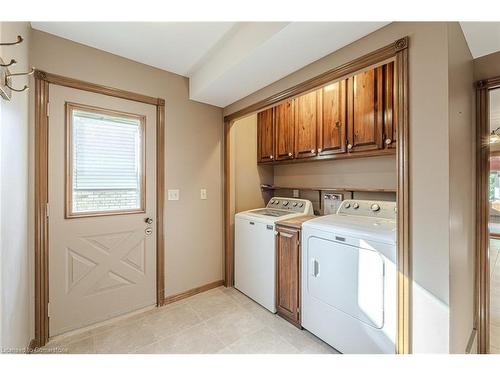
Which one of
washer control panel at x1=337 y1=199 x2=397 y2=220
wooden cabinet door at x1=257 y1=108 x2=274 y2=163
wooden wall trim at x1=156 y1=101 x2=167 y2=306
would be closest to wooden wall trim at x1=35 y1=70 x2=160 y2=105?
wooden wall trim at x1=156 y1=101 x2=167 y2=306

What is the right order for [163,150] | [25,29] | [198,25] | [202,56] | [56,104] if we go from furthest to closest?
[163,150], [202,56], [56,104], [198,25], [25,29]

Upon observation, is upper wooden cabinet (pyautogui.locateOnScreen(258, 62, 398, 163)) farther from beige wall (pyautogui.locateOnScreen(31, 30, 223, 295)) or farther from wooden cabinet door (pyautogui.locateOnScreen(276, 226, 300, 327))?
wooden cabinet door (pyautogui.locateOnScreen(276, 226, 300, 327))

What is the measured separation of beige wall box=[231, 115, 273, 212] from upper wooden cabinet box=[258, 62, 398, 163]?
27 centimetres

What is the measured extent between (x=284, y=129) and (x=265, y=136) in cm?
35

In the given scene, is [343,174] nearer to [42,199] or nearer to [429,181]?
[429,181]

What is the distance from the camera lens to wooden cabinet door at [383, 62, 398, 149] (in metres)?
1.71

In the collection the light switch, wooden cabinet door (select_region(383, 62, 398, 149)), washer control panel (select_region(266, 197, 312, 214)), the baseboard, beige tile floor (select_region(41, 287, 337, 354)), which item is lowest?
beige tile floor (select_region(41, 287, 337, 354))

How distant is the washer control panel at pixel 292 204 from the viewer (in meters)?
2.53

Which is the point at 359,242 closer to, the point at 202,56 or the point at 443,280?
the point at 443,280

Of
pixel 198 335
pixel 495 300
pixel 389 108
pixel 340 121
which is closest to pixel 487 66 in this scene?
pixel 389 108

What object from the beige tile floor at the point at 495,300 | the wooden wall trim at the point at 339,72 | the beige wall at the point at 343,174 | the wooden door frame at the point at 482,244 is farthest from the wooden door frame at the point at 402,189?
the beige tile floor at the point at 495,300
